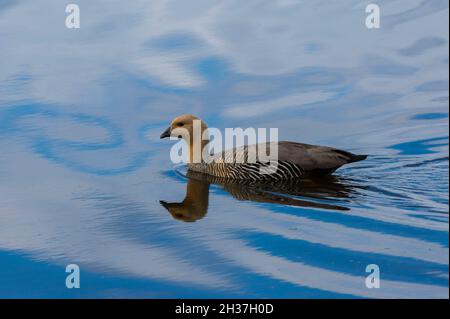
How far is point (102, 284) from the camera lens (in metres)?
9.90

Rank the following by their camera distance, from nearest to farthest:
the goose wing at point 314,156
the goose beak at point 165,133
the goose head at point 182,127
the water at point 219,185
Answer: the water at point 219,185 < the goose wing at point 314,156 < the goose beak at point 165,133 < the goose head at point 182,127

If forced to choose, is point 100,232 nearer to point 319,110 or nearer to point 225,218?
point 225,218

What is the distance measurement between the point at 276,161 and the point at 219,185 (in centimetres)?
90

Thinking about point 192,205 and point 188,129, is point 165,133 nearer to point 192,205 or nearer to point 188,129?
point 188,129

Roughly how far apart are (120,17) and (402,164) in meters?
9.00

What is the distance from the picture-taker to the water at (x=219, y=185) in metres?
9.98

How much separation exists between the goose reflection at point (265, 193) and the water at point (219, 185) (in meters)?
0.05

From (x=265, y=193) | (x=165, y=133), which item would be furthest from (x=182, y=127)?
(x=265, y=193)

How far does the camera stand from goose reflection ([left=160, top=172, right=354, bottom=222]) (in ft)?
40.0

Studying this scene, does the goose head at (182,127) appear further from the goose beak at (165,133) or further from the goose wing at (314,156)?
the goose wing at (314,156)

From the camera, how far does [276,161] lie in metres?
13.6

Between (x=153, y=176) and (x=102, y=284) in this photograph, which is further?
(x=153, y=176)

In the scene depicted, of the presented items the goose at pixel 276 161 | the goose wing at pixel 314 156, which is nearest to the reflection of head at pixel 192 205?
the goose at pixel 276 161
